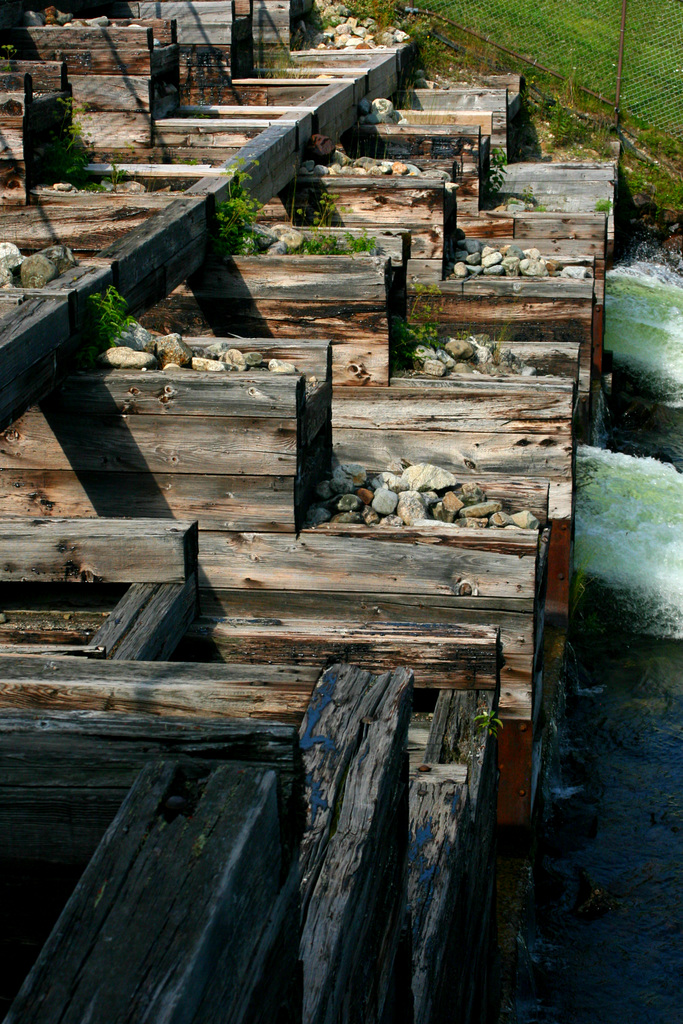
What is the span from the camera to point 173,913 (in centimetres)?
99

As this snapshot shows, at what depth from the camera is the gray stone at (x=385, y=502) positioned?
4.77m

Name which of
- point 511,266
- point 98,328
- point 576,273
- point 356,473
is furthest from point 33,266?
point 576,273

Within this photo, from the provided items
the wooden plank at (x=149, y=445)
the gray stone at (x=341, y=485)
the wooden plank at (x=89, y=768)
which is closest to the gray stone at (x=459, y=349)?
the gray stone at (x=341, y=485)

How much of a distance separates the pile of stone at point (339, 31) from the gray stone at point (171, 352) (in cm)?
1309

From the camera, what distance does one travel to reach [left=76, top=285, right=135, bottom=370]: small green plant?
14.2 ft

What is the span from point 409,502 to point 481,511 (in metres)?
0.33

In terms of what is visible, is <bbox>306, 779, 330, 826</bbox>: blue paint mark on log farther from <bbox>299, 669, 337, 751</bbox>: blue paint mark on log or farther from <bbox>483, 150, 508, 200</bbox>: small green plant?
<bbox>483, 150, 508, 200</bbox>: small green plant

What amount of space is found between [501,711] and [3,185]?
484 cm

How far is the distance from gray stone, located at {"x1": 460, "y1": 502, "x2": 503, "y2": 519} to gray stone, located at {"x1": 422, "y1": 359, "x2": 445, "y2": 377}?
6.39 ft

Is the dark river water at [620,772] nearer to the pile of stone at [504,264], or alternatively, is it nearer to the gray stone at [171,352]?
the pile of stone at [504,264]

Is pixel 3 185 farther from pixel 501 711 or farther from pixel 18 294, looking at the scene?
pixel 501 711

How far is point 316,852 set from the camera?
5.69 feet

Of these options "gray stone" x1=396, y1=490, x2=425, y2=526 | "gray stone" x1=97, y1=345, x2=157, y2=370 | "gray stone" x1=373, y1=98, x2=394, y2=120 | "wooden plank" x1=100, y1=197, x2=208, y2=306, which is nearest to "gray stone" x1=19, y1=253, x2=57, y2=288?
"wooden plank" x1=100, y1=197, x2=208, y2=306

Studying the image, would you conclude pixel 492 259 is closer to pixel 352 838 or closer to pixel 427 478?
pixel 427 478
